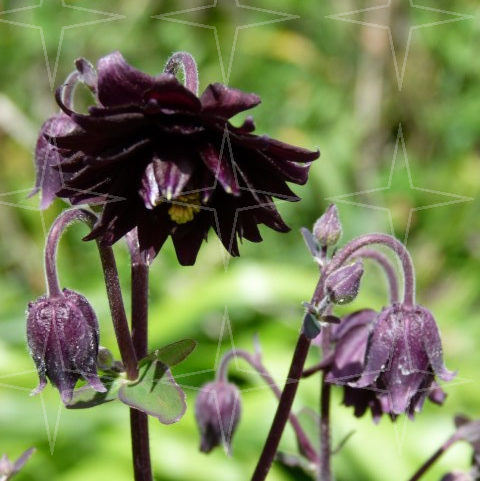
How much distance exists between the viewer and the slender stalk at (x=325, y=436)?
1.44 metres

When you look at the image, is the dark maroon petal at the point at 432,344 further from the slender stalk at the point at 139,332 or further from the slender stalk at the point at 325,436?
the slender stalk at the point at 139,332

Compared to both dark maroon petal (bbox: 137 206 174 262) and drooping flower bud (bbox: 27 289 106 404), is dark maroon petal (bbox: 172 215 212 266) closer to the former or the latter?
dark maroon petal (bbox: 137 206 174 262)

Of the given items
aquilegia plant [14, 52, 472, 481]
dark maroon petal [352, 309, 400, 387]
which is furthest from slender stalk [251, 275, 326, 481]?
dark maroon petal [352, 309, 400, 387]

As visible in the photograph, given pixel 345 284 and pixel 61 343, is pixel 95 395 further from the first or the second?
pixel 345 284

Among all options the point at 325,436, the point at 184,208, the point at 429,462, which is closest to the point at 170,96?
the point at 184,208

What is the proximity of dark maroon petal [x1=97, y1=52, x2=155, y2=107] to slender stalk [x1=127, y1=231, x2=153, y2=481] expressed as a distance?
28 cm

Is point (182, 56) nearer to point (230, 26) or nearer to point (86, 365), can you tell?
point (86, 365)

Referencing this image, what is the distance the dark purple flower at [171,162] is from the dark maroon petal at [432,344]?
307 millimetres

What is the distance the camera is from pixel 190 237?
1204 mm

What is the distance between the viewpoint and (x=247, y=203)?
3.73 feet

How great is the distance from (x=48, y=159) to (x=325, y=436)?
66cm

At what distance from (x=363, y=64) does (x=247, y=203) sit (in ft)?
12.6

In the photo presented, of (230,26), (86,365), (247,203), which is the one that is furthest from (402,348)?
(230,26)

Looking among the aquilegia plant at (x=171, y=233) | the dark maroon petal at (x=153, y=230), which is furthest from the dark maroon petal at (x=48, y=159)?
the dark maroon petal at (x=153, y=230)
